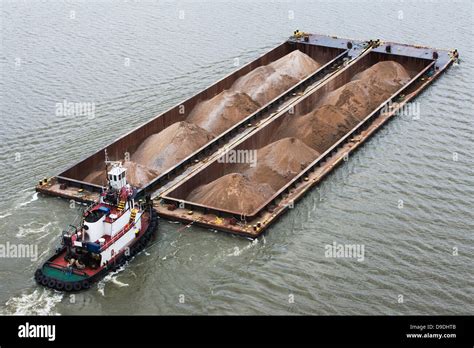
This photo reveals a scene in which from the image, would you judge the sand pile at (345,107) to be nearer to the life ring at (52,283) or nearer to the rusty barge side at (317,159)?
the rusty barge side at (317,159)

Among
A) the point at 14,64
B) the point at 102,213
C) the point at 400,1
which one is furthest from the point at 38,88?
the point at 400,1

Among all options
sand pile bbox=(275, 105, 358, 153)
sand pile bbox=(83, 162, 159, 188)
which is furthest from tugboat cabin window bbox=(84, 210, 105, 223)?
sand pile bbox=(275, 105, 358, 153)

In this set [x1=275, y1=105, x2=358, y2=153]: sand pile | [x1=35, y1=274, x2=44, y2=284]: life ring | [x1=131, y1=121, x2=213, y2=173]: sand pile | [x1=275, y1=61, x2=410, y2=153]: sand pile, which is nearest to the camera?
[x1=35, y1=274, x2=44, y2=284]: life ring

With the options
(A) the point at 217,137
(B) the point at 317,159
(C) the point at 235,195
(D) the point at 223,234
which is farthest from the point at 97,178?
(B) the point at 317,159

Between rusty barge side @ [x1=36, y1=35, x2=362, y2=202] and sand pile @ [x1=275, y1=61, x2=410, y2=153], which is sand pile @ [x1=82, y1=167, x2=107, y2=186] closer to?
rusty barge side @ [x1=36, y1=35, x2=362, y2=202]

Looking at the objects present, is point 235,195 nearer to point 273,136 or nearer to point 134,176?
point 134,176

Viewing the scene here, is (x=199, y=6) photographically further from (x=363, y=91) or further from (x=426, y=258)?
(x=426, y=258)

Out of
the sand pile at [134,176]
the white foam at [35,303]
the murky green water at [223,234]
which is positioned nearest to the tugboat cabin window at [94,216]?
the murky green water at [223,234]
